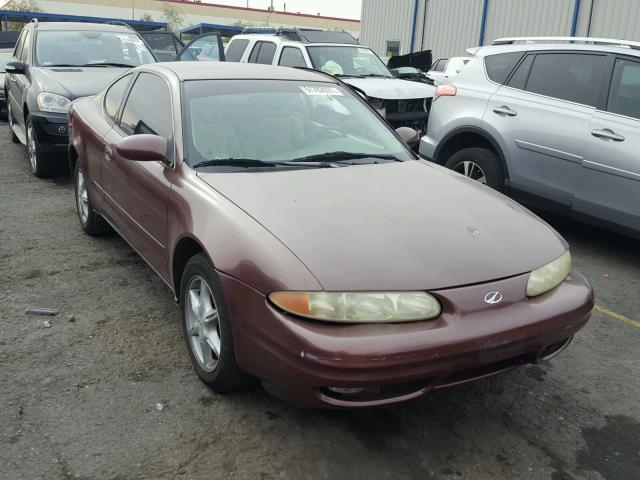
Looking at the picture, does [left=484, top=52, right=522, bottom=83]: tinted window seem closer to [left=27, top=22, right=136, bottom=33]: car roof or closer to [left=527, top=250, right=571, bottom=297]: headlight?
[left=527, top=250, right=571, bottom=297]: headlight

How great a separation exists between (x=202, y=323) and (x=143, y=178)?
1108mm

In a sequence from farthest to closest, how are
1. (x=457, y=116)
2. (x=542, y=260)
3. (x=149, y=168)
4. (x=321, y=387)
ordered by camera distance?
(x=457, y=116)
(x=149, y=168)
(x=542, y=260)
(x=321, y=387)

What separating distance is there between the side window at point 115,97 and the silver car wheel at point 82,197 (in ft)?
2.17

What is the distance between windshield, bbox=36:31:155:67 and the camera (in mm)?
7805

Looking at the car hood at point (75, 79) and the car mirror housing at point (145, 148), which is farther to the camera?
the car hood at point (75, 79)

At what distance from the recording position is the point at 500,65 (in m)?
6.23

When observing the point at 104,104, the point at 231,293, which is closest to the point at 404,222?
the point at 231,293

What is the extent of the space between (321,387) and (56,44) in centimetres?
704

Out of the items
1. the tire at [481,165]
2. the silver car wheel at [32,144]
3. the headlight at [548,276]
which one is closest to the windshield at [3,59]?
the silver car wheel at [32,144]

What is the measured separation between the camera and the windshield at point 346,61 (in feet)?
31.7

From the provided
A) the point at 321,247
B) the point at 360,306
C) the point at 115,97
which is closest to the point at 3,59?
the point at 115,97

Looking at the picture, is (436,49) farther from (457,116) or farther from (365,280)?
(365,280)

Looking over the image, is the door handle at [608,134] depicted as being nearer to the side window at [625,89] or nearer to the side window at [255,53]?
the side window at [625,89]

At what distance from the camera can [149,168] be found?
3682 mm
